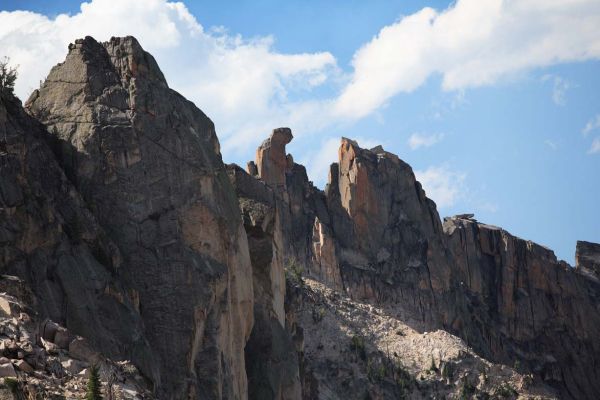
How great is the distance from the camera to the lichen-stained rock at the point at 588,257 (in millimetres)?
191625

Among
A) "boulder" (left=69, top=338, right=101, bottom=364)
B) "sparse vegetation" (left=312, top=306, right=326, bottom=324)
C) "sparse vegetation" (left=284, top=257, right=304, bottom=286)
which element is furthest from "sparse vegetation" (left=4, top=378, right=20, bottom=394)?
"sparse vegetation" (left=284, top=257, right=304, bottom=286)

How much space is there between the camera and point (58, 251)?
164 ft

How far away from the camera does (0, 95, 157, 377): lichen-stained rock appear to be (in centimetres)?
4816

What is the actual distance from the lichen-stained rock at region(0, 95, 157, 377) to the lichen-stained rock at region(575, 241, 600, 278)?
14722 cm

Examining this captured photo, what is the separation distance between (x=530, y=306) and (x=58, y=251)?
133m

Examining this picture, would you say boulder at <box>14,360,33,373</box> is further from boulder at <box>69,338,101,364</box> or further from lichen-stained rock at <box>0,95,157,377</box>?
lichen-stained rock at <box>0,95,157,377</box>

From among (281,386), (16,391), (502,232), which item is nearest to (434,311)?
(502,232)

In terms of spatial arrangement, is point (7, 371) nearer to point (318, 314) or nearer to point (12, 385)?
point (12, 385)

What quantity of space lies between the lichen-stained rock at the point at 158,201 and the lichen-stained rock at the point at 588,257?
13697 cm

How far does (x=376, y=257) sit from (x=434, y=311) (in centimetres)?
1031

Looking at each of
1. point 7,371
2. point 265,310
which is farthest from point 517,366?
point 7,371

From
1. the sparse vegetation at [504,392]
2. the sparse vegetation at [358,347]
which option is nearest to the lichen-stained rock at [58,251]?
the sparse vegetation at [358,347]

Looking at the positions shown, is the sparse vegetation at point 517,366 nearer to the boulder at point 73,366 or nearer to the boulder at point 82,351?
the boulder at point 82,351

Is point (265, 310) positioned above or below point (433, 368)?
below
